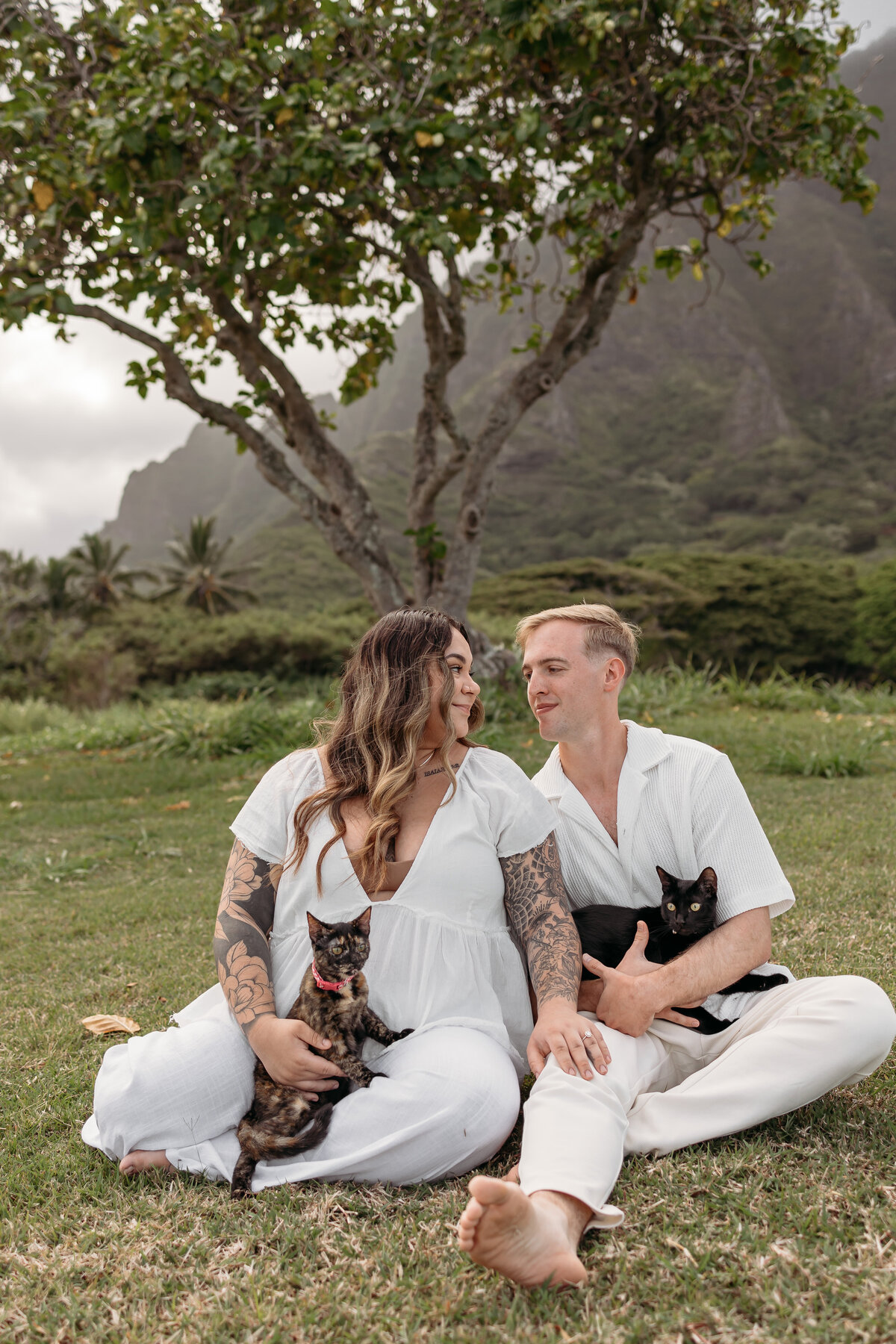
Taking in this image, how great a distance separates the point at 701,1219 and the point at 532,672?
4.92ft

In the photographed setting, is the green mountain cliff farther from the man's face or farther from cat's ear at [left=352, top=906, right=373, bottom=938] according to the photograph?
cat's ear at [left=352, top=906, right=373, bottom=938]

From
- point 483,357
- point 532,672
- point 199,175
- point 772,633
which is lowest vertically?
point 772,633

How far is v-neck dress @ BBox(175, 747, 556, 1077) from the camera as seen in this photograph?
2.40 meters

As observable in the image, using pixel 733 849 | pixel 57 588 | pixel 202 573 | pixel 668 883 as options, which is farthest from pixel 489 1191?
pixel 57 588

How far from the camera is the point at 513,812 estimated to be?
251 centimetres

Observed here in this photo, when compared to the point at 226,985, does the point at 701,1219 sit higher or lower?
lower

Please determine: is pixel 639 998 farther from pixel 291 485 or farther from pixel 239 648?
pixel 239 648

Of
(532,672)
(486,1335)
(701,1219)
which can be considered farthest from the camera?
(532,672)

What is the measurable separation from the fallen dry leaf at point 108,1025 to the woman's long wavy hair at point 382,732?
138cm

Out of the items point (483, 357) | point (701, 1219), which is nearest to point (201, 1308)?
point (701, 1219)

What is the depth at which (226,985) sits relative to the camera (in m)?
2.39

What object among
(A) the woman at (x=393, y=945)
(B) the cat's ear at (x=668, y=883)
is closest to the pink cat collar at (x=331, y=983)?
(A) the woman at (x=393, y=945)

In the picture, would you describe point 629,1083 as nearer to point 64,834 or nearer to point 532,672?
point 532,672

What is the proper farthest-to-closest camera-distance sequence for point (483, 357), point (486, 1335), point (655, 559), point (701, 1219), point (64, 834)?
1. point (483, 357)
2. point (655, 559)
3. point (64, 834)
4. point (701, 1219)
5. point (486, 1335)
